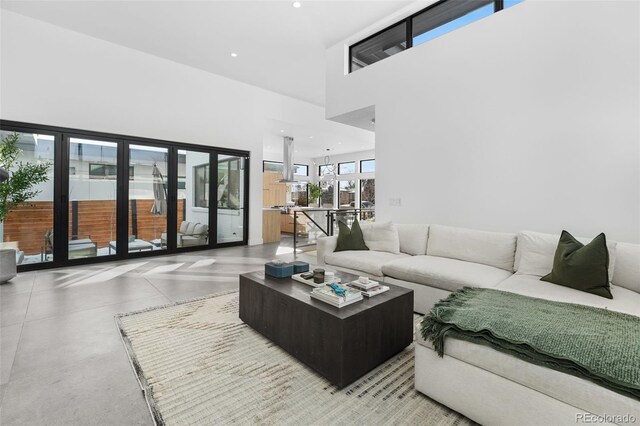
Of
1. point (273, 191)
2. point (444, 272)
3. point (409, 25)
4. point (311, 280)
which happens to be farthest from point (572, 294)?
point (273, 191)

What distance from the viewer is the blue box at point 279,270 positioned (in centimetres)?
248

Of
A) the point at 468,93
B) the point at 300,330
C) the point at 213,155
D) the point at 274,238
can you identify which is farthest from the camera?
the point at 274,238

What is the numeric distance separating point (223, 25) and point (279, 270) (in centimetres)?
402

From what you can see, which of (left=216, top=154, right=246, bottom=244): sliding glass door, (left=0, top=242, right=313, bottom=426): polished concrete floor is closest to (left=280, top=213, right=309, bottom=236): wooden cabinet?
(left=216, top=154, right=246, bottom=244): sliding glass door

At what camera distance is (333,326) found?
1715mm

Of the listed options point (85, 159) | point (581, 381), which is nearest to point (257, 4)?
point (85, 159)

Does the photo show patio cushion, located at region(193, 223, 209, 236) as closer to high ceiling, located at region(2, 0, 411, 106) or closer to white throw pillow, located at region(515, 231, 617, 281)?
high ceiling, located at region(2, 0, 411, 106)

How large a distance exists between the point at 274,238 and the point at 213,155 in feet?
8.47

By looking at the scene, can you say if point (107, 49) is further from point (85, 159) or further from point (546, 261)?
point (546, 261)

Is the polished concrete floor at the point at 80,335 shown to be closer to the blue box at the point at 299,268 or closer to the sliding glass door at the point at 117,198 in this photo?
the sliding glass door at the point at 117,198

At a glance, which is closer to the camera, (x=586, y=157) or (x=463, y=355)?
(x=463, y=355)

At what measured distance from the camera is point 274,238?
771cm

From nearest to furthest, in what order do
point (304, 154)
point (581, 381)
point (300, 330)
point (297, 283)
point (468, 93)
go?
point (581, 381), point (300, 330), point (297, 283), point (468, 93), point (304, 154)

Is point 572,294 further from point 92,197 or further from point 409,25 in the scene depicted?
point 92,197
